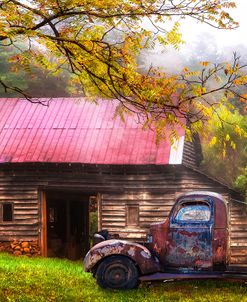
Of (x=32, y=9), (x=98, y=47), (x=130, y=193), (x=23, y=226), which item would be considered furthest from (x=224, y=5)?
(x=23, y=226)

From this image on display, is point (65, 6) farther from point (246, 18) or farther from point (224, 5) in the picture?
point (246, 18)

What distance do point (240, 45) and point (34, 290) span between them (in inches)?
2938

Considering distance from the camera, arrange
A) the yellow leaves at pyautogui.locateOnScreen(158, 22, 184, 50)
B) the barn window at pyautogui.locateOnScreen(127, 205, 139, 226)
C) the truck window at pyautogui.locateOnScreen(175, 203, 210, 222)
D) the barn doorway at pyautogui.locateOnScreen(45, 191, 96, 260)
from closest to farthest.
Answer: the yellow leaves at pyautogui.locateOnScreen(158, 22, 184, 50) → the truck window at pyautogui.locateOnScreen(175, 203, 210, 222) → the barn window at pyautogui.locateOnScreen(127, 205, 139, 226) → the barn doorway at pyautogui.locateOnScreen(45, 191, 96, 260)

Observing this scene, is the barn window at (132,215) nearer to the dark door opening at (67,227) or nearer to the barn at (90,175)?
the barn at (90,175)

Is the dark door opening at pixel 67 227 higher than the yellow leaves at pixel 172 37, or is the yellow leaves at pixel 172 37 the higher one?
the yellow leaves at pixel 172 37

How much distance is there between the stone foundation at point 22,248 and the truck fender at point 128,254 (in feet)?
30.2

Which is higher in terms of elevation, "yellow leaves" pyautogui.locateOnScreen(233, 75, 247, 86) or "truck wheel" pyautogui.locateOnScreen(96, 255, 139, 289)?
"yellow leaves" pyautogui.locateOnScreen(233, 75, 247, 86)

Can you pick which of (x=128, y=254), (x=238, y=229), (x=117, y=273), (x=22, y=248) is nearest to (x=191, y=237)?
(x=128, y=254)

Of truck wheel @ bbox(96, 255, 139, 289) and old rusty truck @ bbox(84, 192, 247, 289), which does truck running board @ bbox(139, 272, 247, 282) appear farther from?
truck wheel @ bbox(96, 255, 139, 289)

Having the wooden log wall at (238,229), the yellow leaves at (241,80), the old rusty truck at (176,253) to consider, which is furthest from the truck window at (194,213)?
the wooden log wall at (238,229)

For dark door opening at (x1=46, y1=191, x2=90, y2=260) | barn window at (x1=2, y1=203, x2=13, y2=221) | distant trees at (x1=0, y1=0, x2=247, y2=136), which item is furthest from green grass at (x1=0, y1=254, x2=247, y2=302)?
dark door opening at (x1=46, y1=191, x2=90, y2=260)

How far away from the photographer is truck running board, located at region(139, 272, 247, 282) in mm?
8773

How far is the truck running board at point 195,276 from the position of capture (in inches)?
345

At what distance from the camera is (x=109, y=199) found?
57.5ft
